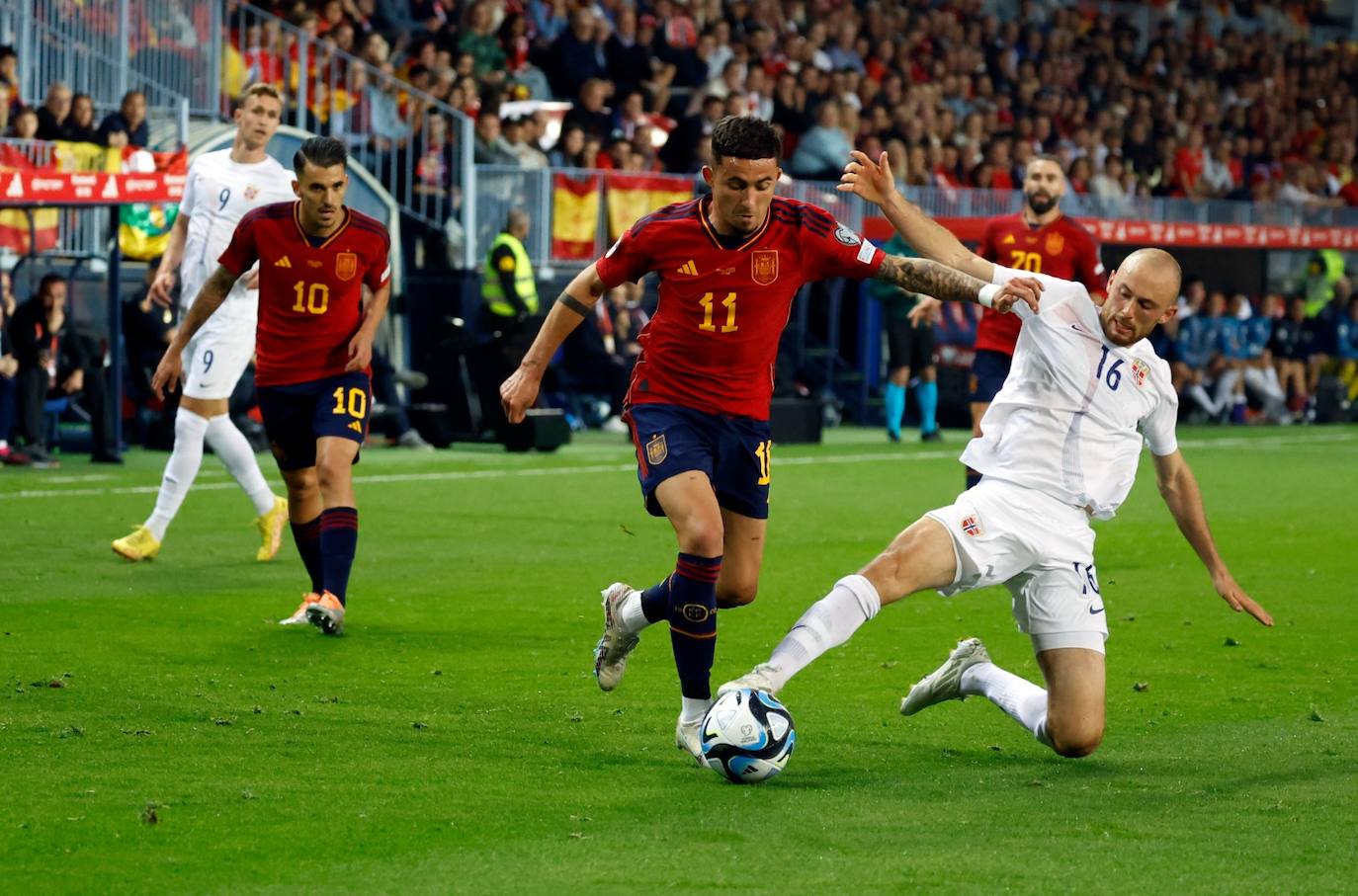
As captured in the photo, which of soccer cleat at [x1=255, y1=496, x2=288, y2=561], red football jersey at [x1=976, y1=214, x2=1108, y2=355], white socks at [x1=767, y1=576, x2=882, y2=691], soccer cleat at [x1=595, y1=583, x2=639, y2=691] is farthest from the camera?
red football jersey at [x1=976, y1=214, x2=1108, y2=355]

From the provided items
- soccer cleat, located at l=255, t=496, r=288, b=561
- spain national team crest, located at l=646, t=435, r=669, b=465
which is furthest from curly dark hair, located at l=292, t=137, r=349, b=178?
soccer cleat, located at l=255, t=496, r=288, b=561

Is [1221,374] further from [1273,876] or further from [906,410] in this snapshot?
[1273,876]

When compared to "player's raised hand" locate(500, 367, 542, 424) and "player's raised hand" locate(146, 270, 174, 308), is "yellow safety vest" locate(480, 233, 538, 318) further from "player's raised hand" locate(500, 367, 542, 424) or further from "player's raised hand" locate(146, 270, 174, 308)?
"player's raised hand" locate(500, 367, 542, 424)

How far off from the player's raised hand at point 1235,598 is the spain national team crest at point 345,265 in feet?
13.7

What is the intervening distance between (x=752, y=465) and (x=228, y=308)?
5.18m

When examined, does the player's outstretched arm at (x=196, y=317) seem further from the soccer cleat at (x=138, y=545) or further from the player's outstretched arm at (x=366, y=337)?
the soccer cleat at (x=138, y=545)

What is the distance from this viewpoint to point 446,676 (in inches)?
302

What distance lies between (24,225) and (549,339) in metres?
12.5

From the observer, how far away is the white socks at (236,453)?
36.4ft

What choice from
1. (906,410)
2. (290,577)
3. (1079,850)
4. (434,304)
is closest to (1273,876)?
(1079,850)

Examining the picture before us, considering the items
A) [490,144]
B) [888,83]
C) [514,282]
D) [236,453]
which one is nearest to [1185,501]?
[236,453]

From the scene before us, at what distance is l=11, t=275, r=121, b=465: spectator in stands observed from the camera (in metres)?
16.4

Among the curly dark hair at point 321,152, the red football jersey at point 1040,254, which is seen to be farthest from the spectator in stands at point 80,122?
the curly dark hair at point 321,152

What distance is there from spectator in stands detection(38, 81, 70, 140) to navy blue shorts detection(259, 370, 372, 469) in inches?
373
